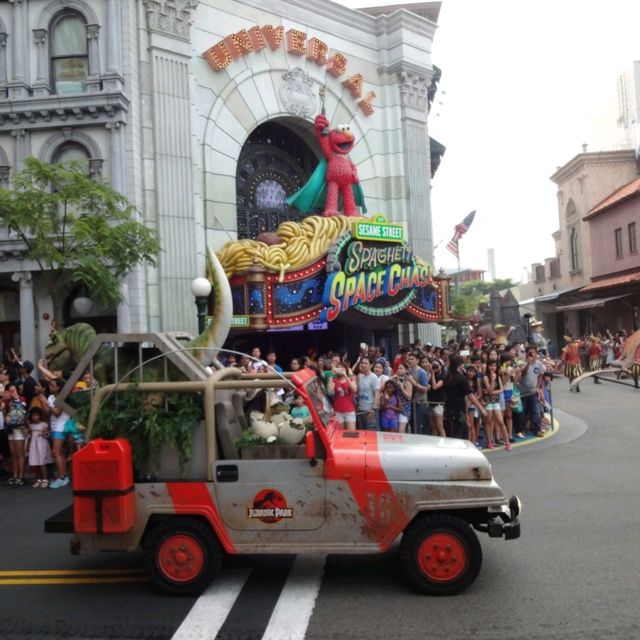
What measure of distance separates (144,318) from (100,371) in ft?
36.9

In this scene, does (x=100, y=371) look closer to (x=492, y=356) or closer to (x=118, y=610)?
(x=118, y=610)

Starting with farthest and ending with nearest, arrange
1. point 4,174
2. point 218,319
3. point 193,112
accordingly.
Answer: point 193,112 → point 4,174 → point 218,319

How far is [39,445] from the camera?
10781mm

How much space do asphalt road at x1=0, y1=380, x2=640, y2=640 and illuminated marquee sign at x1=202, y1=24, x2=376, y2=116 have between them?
1587cm

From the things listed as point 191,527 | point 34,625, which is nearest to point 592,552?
point 191,527

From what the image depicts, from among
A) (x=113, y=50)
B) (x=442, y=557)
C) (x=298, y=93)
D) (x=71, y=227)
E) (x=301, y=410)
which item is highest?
(x=298, y=93)

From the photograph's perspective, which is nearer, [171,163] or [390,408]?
[390,408]

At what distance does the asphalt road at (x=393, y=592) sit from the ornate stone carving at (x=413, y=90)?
1977cm

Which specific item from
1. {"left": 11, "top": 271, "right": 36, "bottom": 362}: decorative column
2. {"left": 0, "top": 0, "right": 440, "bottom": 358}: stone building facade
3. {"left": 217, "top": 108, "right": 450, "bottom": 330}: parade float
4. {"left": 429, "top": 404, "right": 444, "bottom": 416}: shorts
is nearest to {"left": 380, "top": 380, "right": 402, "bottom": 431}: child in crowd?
{"left": 429, "top": 404, "right": 444, "bottom": 416}: shorts

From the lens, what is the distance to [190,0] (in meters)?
19.4

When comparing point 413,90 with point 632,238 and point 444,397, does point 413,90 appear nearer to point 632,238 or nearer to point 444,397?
point 444,397

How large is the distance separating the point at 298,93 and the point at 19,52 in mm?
8719

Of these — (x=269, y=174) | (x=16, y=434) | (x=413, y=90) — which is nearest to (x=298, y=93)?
(x=269, y=174)

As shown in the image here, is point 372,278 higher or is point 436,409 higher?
point 372,278
